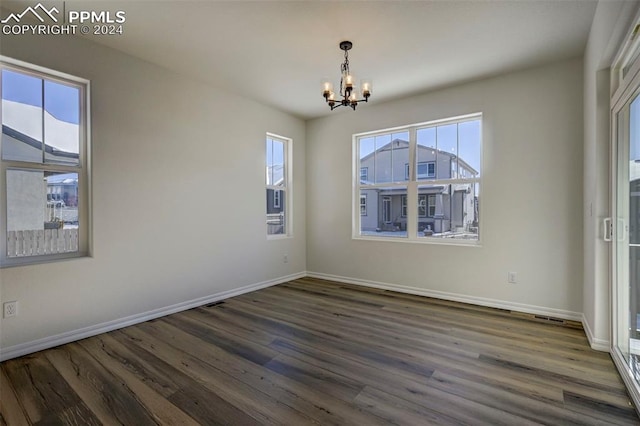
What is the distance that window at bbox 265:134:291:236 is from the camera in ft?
16.2

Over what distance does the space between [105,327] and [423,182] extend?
4.13 m

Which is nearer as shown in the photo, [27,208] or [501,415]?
[501,415]

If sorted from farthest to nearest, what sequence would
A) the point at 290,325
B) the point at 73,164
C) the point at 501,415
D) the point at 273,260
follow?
the point at 273,260
the point at 290,325
the point at 73,164
the point at 501,415

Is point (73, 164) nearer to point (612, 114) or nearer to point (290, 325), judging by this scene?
point (290, 325)

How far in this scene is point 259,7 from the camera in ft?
8.07

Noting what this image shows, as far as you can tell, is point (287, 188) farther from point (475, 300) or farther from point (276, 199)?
point (475, 300)

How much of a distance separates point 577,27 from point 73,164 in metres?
4.81

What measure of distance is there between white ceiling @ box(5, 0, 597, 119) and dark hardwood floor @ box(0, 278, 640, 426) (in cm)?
280

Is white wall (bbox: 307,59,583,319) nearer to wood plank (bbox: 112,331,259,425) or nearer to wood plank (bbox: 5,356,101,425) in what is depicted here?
wood plank (bbox: 112,331,259,425)

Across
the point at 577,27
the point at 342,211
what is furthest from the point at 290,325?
the point at 577,27

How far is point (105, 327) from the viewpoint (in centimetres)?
301

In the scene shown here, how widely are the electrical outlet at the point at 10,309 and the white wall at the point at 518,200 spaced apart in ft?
13.2

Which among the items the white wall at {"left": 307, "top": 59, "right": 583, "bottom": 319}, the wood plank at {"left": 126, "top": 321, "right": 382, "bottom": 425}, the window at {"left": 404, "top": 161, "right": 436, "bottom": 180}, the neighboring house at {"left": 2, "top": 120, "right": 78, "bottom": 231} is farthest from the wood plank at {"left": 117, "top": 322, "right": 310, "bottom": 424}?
the window at {"left": 404, "top": 161, "right": 436, "bottom": 180}

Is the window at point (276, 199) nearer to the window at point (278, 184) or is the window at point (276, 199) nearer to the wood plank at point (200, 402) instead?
the window at point (278, 184)
